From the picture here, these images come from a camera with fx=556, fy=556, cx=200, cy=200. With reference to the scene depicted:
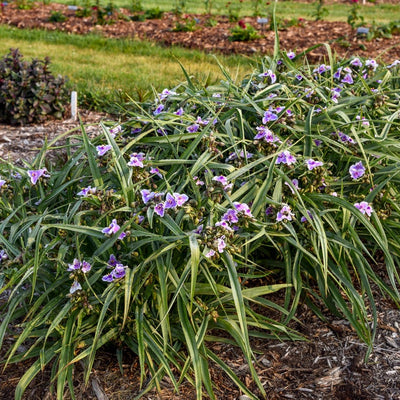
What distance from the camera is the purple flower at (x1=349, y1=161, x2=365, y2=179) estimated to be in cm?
261

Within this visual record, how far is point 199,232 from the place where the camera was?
2219 millimetres

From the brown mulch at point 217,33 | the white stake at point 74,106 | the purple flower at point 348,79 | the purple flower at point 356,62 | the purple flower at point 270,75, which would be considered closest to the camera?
the purple flower at point 270,75

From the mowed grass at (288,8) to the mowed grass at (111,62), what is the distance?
3054 mm

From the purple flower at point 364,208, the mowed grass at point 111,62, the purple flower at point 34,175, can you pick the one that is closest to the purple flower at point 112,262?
the purple flower at point 34,175

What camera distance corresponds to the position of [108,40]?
871 centimetres

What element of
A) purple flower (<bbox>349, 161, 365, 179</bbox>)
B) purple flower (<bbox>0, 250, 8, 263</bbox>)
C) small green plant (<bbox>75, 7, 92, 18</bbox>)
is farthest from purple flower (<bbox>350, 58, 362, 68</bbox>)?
small green plant (<bbox>75, 7, 92, 18</bbox>)

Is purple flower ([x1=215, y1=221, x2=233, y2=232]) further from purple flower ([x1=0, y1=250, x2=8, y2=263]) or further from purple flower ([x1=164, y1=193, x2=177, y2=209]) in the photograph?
purple flower ([x1=0, y1=250, x2=8, y2=263])

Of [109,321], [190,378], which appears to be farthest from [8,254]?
[190,378]

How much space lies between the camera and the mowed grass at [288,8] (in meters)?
12.2

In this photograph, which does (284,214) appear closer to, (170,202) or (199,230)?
(199,230)

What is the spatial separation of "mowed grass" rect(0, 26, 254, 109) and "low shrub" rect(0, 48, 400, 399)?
210cm

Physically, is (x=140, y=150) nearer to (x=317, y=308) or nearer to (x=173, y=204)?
(x=173, y=204)

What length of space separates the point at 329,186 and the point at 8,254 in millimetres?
1475

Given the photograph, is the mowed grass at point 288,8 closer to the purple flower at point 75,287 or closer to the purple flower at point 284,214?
the purple flower at point 284,214
